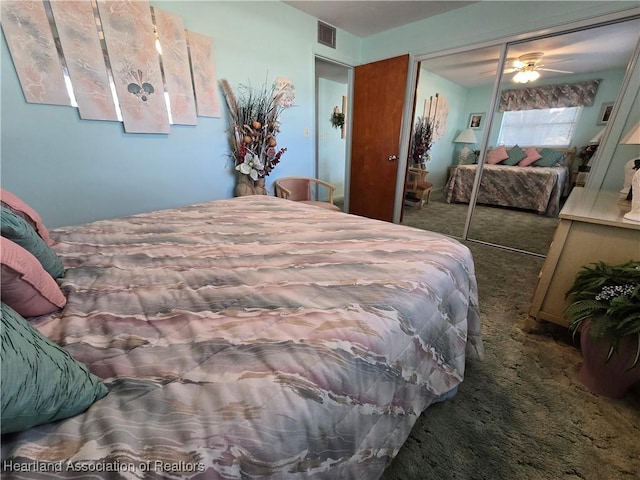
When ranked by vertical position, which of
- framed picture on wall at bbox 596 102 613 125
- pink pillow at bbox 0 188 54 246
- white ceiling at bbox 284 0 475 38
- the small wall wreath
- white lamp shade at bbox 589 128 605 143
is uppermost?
white ceiling at bbox 284 0 475 38

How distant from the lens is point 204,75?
2285 millimetres

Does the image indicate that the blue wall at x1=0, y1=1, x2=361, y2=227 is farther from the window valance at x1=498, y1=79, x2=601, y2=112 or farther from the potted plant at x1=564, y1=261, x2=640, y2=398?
the potted plant at x1=564, y1=261, x2=640, y2=398

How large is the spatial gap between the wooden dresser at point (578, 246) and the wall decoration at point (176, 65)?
2821 mm

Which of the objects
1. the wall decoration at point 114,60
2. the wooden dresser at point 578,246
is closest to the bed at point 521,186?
the wooden dresser at point 578,246

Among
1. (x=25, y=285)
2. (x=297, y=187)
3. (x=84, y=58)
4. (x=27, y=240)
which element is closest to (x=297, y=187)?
(x=297, y=187)

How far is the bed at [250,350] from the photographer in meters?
0.44

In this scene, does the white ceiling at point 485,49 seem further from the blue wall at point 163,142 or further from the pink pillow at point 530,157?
the pink pillow at point 530,157

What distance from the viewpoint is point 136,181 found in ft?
6.98

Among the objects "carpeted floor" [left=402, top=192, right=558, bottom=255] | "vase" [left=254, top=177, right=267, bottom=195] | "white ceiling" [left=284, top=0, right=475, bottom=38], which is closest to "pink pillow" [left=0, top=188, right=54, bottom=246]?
"vase" [left=254, top=177, right=267, bottom=195]

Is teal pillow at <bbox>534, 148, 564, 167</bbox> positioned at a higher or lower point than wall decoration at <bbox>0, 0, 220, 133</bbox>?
lower

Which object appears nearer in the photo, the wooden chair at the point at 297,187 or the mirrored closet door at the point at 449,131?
the wooden chair at the point at 297,187

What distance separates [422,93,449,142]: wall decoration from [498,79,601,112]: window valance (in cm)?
106

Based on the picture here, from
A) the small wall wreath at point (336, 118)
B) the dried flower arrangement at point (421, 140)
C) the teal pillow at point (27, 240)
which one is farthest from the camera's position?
the small wall wreath at point (336, 118)

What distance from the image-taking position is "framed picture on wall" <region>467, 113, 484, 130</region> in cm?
328
